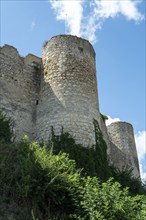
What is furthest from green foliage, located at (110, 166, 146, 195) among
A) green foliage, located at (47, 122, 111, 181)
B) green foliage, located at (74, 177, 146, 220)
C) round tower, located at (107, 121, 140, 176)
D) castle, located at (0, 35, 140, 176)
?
round tower, located at (107, 121, 140, 176)

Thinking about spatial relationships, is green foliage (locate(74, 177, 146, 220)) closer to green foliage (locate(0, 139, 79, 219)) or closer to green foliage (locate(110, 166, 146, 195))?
green foliage (locate(0, 139, 79, 219))

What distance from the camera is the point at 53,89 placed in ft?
45.9

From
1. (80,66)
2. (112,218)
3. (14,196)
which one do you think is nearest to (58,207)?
(14,196)

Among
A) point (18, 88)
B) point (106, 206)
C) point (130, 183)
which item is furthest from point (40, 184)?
point (18, 88)

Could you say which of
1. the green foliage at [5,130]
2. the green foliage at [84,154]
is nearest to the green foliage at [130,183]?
the green foliage at [84,154]

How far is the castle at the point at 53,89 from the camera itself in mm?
13047

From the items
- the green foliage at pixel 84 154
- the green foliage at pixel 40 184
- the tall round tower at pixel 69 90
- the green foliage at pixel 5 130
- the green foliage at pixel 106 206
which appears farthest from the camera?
the tall round tower at pixel 69 90

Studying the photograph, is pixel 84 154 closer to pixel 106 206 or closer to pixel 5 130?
pixel 5 130

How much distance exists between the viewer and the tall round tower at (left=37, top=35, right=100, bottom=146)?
42.3 feet

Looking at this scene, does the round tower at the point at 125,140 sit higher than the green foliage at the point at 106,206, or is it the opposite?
the round tower at the point at 125,140

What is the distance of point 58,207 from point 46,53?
8.69 meters

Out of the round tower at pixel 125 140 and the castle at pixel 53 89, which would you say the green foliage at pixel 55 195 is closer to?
the castle at pixel 53 89

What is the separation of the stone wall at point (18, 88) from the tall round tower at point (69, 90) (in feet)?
1.78

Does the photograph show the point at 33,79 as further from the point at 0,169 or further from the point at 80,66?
the point at 0,169
